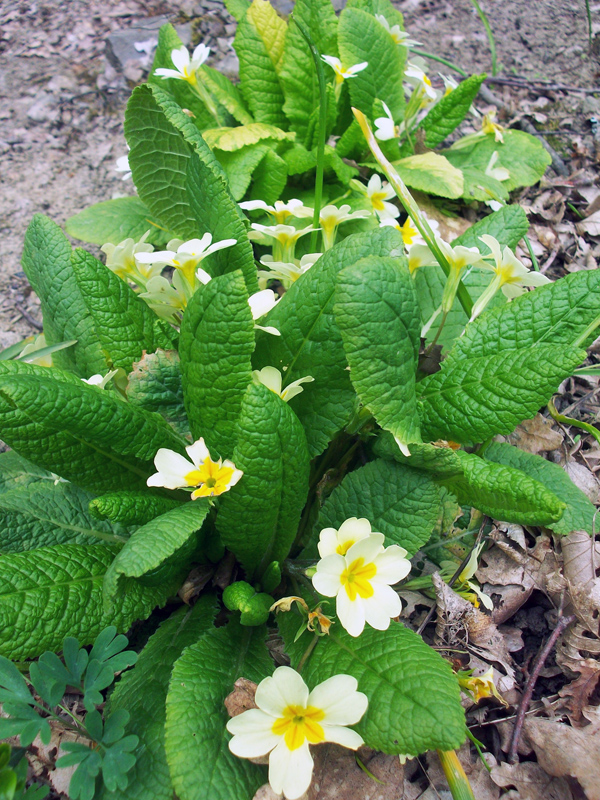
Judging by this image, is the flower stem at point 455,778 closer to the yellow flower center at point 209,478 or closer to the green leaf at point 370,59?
the yellow flower center at point 209,478

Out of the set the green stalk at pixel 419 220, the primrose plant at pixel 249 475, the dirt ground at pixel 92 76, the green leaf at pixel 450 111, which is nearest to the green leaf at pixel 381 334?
the primrose plant at pixel 249 475

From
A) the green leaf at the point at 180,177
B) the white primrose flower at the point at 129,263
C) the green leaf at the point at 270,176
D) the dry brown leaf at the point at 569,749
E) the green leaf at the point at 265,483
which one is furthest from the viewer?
the green leaf at the point at 270,176

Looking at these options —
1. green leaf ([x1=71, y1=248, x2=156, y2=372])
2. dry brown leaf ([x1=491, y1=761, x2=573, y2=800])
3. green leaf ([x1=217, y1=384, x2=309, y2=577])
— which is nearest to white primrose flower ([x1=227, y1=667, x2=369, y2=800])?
green leaf ([x1=217, y1=384, x2=309, y2=577])

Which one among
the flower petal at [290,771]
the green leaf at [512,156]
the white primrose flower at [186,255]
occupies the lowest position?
the flower petal at [290,771]

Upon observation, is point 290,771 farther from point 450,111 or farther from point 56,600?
point 450,111

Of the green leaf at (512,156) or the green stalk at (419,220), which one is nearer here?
the green stalk at (419,220)

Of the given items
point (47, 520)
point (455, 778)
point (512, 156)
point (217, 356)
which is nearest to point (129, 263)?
point (217, 356)

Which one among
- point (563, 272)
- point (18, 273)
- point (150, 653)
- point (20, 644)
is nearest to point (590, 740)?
point (150, 653)
